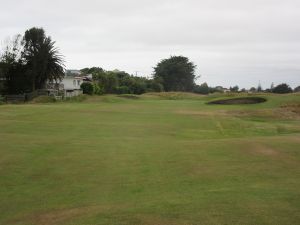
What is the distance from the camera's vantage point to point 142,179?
1307 cm

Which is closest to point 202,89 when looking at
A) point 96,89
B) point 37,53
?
point 96,89

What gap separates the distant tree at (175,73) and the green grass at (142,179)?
10404cm

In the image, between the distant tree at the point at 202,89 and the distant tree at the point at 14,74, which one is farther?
the distant tree at the point at 202,89

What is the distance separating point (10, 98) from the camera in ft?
195

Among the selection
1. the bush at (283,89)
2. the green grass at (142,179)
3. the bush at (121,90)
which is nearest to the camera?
the green grass at (142,179)

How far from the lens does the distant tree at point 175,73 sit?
417 feet

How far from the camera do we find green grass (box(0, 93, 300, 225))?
9195mm

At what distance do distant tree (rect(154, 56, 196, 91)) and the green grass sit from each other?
104 meters

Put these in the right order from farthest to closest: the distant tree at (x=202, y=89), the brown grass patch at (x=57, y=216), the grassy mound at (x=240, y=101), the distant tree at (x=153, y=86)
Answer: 1. the distant tree at (x=202, y=89)
2. the distant tree at (x=153, y=86)
3. the grassy mound at (x=240, y=101)
4. the brown grass patch at (x=57, y=216)

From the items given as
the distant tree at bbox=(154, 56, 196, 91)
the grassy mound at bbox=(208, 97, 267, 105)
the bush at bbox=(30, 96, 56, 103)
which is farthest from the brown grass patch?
the distant tree at bbox=(154, 56, 196, 91)

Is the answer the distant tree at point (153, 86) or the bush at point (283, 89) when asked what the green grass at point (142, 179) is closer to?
the bush at point (283, 89)

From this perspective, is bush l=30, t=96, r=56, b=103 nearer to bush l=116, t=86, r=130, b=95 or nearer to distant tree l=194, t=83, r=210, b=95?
bush l=116, t=86, r=130, b=95

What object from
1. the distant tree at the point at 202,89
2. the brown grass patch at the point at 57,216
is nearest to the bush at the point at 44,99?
the brown grass patch at the point at 57,216

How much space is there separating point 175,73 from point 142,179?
116m
